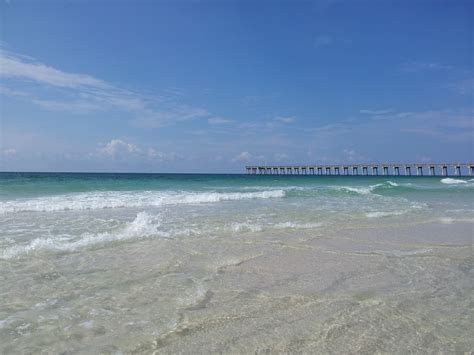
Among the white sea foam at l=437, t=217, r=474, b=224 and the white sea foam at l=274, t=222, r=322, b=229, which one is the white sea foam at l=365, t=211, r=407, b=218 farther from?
the white sea foam at l=274, t=222, r=322, b=229

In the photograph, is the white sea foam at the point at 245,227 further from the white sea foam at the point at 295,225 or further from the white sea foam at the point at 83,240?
the white sea foam at the point at 83,240

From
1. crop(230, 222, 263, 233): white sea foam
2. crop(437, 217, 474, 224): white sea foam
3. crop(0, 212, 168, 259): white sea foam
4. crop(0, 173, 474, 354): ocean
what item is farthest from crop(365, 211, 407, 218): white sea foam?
crop(0, 212, 168, 259): white sea foam

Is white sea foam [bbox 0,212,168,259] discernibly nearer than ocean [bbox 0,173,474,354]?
No

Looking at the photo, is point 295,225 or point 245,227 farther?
point 295,225

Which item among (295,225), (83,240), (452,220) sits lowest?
(452,220)

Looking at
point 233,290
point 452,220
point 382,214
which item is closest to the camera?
point 233,290

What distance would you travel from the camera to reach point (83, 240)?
310 inches

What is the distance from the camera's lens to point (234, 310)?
4.02 metres

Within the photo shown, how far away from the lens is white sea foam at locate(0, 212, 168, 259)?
6.80 m

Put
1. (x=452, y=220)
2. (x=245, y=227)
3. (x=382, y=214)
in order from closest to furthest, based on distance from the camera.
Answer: (x=245, y=227)
(x=452, y=220)
(x=382, y=214)

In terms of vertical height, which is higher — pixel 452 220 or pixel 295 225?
pixel 295 225

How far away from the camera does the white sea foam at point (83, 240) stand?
6801 millimetres

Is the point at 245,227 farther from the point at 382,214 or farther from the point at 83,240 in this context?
the point at 382,214

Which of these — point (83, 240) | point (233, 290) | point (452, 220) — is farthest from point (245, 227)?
point (452, 220)
